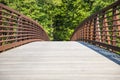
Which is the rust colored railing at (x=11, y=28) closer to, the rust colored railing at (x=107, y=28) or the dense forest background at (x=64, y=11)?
the rust colored railing at (x=107, y=28)

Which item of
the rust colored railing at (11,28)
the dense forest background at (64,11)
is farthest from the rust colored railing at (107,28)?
the dense forest background at (64,11)

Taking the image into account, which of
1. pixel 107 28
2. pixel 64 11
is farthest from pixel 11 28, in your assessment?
pixel 64 11

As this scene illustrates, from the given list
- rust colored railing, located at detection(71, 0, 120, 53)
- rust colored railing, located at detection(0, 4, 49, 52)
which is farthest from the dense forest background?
rust colored railing, located at detection(71, 0, 120, 53)

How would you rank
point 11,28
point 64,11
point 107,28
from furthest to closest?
1. point 64,11
2. point 11,28
3. point 107,28

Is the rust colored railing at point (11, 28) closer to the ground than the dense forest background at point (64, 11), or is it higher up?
closer to the ground

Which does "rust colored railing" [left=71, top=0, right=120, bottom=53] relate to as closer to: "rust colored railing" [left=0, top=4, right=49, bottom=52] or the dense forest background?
"rust colored railing" [left=0, top=4, right=49, bottom=52]

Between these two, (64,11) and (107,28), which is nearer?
(107,28)

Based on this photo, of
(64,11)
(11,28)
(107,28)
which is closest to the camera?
(107,28)

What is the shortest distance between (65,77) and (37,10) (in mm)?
45632

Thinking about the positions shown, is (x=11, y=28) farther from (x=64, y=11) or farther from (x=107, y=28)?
(x=64, y=11)

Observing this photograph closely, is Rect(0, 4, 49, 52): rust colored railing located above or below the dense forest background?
below

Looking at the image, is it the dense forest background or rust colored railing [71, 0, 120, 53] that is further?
the dense forest background

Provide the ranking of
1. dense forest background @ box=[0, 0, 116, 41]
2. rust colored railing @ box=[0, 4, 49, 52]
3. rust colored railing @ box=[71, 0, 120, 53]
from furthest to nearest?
dense forest background @ box=[0, 0, 116, 41] → rust colored railing @ box=[0, 4, 49, 52] → rust colored railing @ box=[71, 0, 120, 53]

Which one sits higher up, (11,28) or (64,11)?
(64,11)
